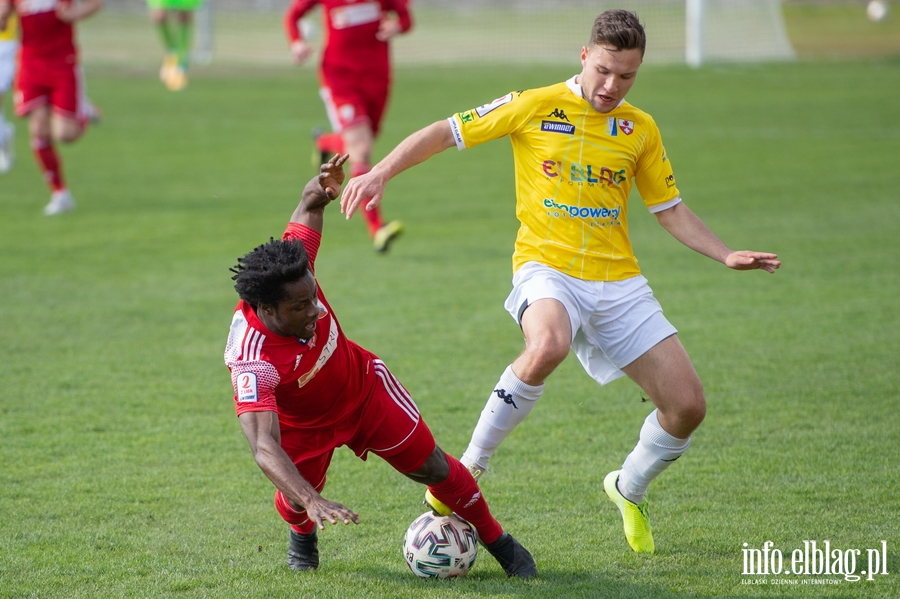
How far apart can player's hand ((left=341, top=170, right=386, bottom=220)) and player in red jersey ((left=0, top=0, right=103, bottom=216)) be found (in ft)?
30.2

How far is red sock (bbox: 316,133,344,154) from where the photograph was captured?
37.0ft

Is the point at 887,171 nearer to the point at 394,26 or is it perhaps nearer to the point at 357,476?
the point at 394,26

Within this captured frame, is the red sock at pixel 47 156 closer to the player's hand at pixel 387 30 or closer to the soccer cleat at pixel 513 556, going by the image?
the player's hand at pixel 387 30

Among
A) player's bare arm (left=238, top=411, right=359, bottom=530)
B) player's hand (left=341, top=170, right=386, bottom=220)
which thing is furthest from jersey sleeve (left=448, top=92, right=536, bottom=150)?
player's bare arm (left=238, top=411, right=359, bottom=530)

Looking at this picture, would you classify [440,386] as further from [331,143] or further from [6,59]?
[6,59]

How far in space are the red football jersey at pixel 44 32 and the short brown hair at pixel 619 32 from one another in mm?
9411

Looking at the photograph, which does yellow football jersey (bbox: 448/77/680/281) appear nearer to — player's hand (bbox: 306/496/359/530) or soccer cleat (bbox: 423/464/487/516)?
soccer cleat (bbox: 423/464/487/516)

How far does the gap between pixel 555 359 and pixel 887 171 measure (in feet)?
36.7

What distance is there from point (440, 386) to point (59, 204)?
7.56 meters

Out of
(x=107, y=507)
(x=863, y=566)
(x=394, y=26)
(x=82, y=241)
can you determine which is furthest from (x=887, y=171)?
(x=107, y=507)

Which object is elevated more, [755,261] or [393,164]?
[393,164]

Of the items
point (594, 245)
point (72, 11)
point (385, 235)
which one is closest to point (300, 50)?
point (385, 235)

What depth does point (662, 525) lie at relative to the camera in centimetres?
475

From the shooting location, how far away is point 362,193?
4184 mm
